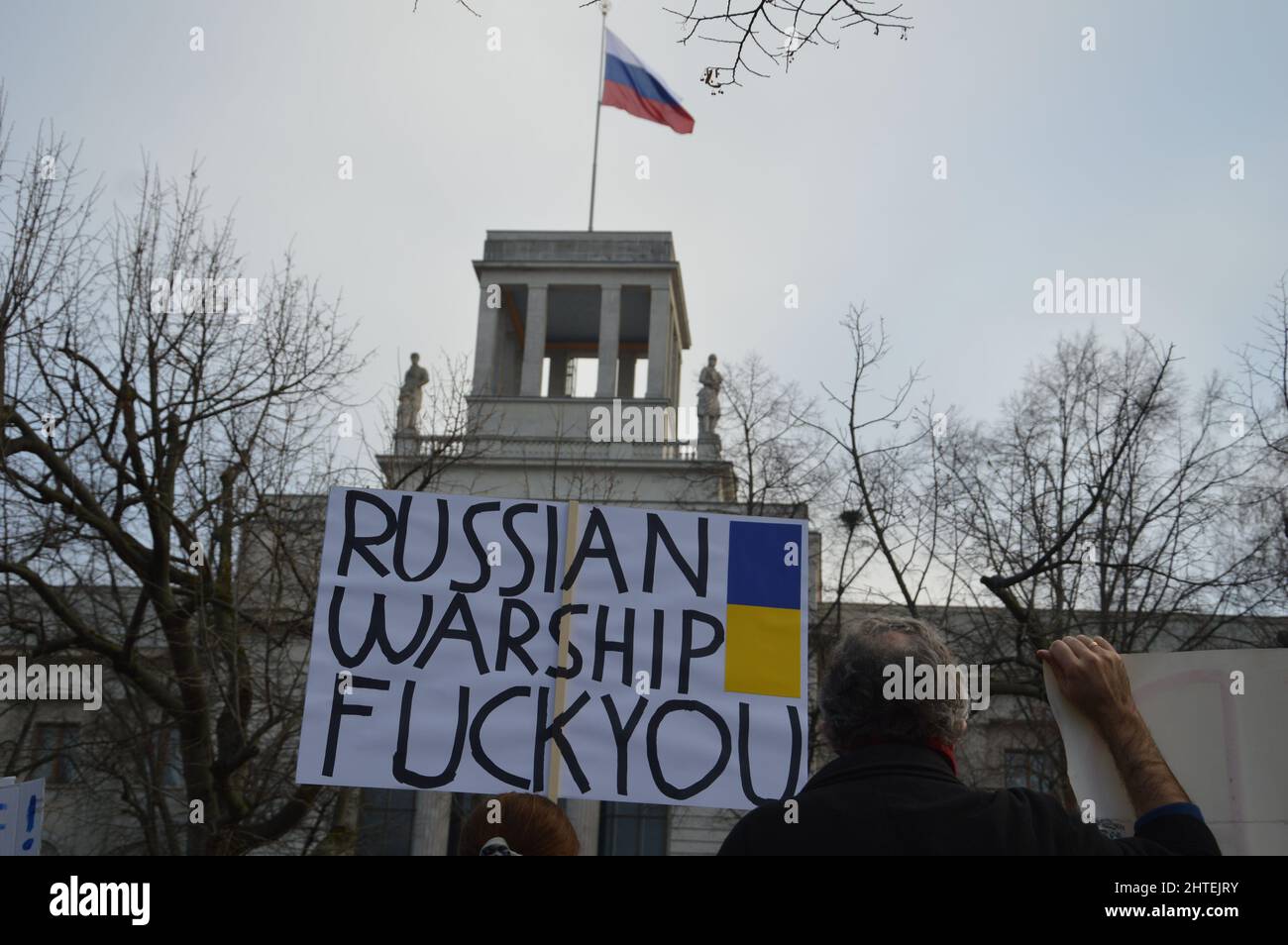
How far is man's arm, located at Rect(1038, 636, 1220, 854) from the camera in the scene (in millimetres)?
2256

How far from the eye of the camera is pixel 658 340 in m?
36.3

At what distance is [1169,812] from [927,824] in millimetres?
443

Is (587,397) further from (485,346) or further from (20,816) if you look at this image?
(20,816)

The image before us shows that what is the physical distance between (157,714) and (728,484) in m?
11.5

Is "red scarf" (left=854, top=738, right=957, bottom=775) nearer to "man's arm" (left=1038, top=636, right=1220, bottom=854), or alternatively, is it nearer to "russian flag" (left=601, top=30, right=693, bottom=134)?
"man's arm" (left=1038, top=636, right=1220, bottom=854)

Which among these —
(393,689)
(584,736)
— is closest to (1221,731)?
(584,736)

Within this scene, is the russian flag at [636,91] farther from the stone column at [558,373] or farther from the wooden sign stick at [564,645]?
the wooden sign stick at [564,645]

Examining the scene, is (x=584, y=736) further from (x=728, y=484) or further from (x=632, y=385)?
(x=632, y=385)

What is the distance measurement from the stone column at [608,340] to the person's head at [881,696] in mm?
33330

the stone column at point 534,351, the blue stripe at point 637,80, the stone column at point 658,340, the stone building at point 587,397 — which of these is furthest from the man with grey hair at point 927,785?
the stone column at point 534,351

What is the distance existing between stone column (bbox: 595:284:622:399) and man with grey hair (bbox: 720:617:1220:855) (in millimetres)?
33409

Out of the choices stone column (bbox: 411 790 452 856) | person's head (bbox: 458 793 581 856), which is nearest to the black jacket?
person's head (bbox: 458 793 581 856)
